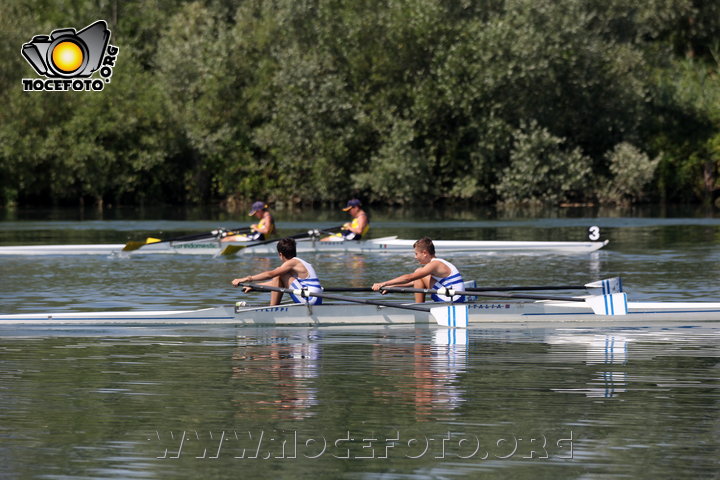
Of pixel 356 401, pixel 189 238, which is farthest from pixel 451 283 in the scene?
pixel 189 238

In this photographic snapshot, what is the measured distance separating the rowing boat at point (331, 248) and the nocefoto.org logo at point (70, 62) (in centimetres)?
2734

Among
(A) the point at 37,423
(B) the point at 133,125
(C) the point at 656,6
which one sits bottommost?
(A) the point at 37,423

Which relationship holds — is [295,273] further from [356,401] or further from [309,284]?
[356,401]

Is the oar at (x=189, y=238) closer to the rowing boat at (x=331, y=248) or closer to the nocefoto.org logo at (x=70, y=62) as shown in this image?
the rowing boat at (x=331, y=248)

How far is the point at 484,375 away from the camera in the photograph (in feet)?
46.0

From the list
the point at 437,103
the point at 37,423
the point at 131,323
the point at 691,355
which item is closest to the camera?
the point at 37,423

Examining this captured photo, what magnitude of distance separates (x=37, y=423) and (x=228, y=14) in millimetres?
64792

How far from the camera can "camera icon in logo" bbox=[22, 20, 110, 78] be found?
58.9m

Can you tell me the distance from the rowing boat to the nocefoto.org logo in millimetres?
27344

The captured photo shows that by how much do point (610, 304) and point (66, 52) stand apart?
4555 cm

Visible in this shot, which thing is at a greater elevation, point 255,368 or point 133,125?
point 133,125

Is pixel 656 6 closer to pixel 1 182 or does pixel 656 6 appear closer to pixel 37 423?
pixel 1 182

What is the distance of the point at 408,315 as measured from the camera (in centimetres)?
1806

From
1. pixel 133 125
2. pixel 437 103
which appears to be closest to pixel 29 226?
pixel 133 125
